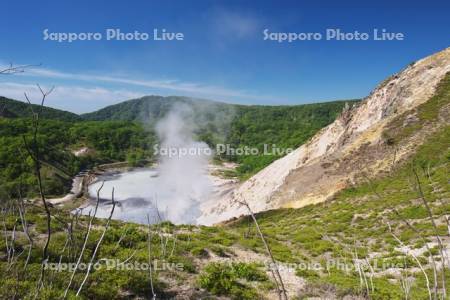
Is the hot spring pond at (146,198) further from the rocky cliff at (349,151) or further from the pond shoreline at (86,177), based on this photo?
the rocky cliff at (349,151)

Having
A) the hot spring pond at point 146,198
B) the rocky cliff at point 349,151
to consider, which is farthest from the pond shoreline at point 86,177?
the rocky cliff at point 349,151

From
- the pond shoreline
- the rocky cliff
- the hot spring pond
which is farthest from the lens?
the pond shoreline

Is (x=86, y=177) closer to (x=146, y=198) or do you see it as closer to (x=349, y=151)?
(x=146, y=198)

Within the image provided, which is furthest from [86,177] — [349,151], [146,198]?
[349,151]

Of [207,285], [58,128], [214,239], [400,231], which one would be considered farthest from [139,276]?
[58,128]

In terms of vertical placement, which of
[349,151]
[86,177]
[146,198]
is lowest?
[146,198]

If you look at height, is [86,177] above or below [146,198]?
above

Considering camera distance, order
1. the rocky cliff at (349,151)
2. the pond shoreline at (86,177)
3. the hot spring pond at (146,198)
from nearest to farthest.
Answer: the rocky cliff at (349,151) → the hot spring pond at (146,198) → the pond shoreline at (86,177)

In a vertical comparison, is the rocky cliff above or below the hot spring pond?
above

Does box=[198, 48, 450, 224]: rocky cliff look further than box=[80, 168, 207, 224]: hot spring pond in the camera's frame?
No

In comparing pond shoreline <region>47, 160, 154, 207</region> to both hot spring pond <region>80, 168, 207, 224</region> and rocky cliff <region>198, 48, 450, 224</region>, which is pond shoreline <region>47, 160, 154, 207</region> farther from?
rocky cliff <region>198, 48, 450, 224</region>

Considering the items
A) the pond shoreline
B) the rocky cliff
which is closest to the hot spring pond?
the pond shoreline
